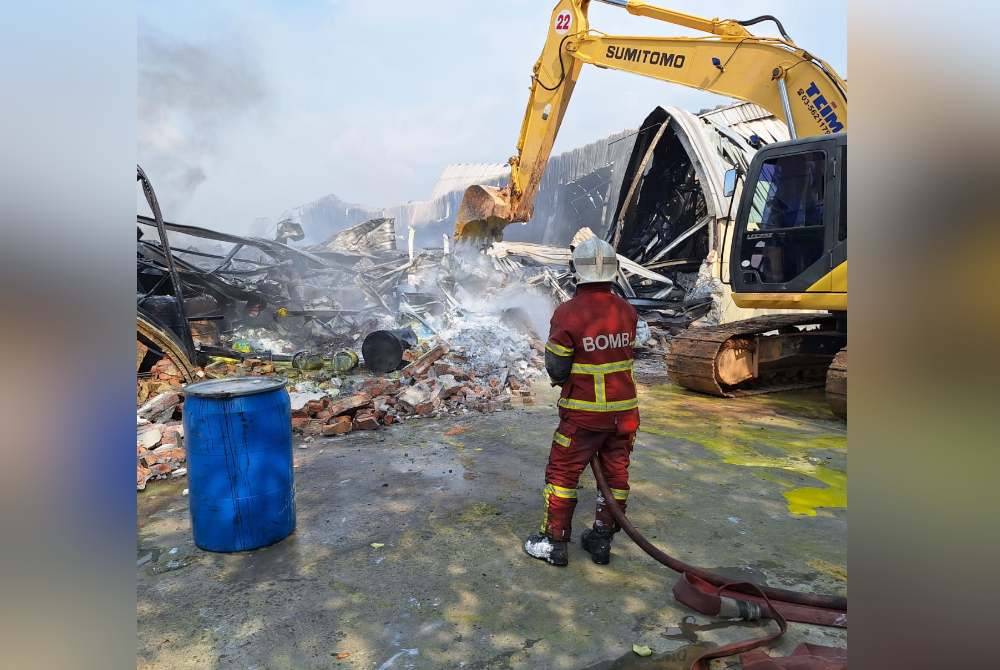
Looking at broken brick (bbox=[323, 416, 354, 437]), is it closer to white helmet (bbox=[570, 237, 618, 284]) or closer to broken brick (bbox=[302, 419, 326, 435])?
broken brick (bbox=[302, 419, 326, 435])

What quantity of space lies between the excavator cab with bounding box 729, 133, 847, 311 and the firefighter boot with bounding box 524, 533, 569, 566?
14.9 ft

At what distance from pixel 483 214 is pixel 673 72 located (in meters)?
3.70

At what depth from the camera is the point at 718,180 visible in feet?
41.3

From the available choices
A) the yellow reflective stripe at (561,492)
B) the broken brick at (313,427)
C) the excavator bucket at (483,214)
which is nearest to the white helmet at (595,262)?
the yellow reflective stripe at (561,492)

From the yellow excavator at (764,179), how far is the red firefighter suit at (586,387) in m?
3.58

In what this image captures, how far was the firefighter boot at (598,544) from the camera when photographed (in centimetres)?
333

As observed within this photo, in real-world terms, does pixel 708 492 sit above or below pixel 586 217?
below

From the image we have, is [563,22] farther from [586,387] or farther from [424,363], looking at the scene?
[586,387]

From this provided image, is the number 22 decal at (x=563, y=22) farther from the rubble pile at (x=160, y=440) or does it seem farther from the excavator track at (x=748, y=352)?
the rubble pile at (x=160, y=440)

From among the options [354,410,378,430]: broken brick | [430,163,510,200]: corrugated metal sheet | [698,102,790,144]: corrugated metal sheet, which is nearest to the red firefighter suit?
[354,410,378,430]: broken brick
